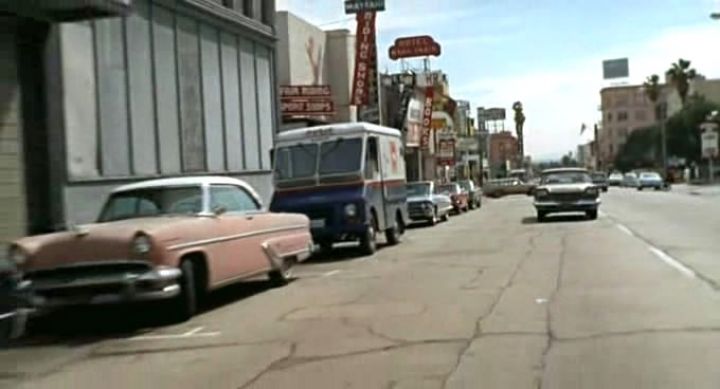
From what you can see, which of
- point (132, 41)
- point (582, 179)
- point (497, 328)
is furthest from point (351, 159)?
point (582, 179)

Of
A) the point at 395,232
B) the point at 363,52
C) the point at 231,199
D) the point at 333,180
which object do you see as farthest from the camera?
the point at 363,52

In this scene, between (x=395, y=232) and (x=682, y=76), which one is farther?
(x=682, y=76)

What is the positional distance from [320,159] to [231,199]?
7.66m

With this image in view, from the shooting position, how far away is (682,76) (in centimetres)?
11875

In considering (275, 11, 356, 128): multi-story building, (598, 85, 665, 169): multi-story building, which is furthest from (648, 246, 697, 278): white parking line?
(598, 85, 665, 169): multi-story building

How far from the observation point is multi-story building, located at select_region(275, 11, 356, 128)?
40.3 m

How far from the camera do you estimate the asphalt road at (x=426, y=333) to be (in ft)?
29.2

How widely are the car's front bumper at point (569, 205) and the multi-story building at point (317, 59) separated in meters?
10.2

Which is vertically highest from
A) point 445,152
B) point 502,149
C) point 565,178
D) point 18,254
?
point 502,149

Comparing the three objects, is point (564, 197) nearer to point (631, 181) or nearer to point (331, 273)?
point (331, 273)

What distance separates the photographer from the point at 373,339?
35.3 feet

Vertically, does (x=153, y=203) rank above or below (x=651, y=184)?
above

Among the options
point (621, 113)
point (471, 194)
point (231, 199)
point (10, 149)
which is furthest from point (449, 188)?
point (621, 113)

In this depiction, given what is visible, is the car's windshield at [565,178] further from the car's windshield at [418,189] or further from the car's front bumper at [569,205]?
the car's windshield at [418,189]
